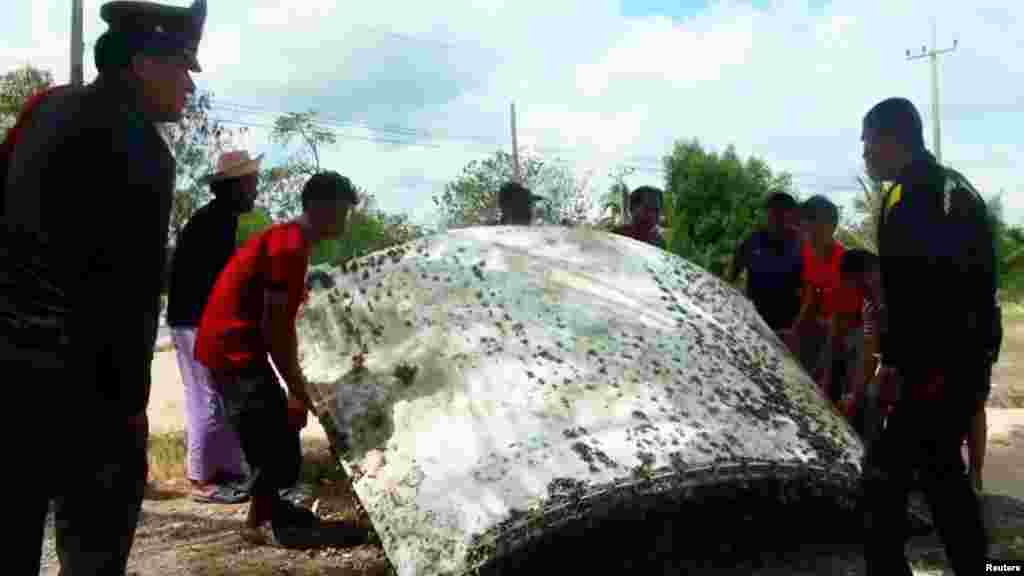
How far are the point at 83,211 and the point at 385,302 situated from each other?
72.6 inches

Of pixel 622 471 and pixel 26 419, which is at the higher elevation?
pixel 26 419

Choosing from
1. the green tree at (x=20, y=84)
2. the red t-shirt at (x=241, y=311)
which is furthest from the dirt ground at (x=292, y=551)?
the green tree at (x=20, y=84)

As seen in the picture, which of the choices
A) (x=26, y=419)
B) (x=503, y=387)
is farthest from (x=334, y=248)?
(x=26, y=419)

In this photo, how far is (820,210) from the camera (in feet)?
17.0

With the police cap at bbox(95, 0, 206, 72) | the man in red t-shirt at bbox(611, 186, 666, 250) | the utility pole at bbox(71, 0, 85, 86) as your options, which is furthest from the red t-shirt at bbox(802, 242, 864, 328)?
the utility pole at bbox(71, 0, 85, 86)

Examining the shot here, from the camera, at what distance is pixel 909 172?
9.55 ft

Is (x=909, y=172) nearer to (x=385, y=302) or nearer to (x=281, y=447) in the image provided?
(x=385, y=302)

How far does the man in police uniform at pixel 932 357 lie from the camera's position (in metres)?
2.84

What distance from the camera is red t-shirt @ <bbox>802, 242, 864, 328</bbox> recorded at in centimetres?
500

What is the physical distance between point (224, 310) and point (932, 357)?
2.38 meters

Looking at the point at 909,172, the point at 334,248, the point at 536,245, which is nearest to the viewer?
the point at 909,172

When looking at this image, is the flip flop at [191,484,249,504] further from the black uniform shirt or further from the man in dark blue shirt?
the man in dark blue shirt
